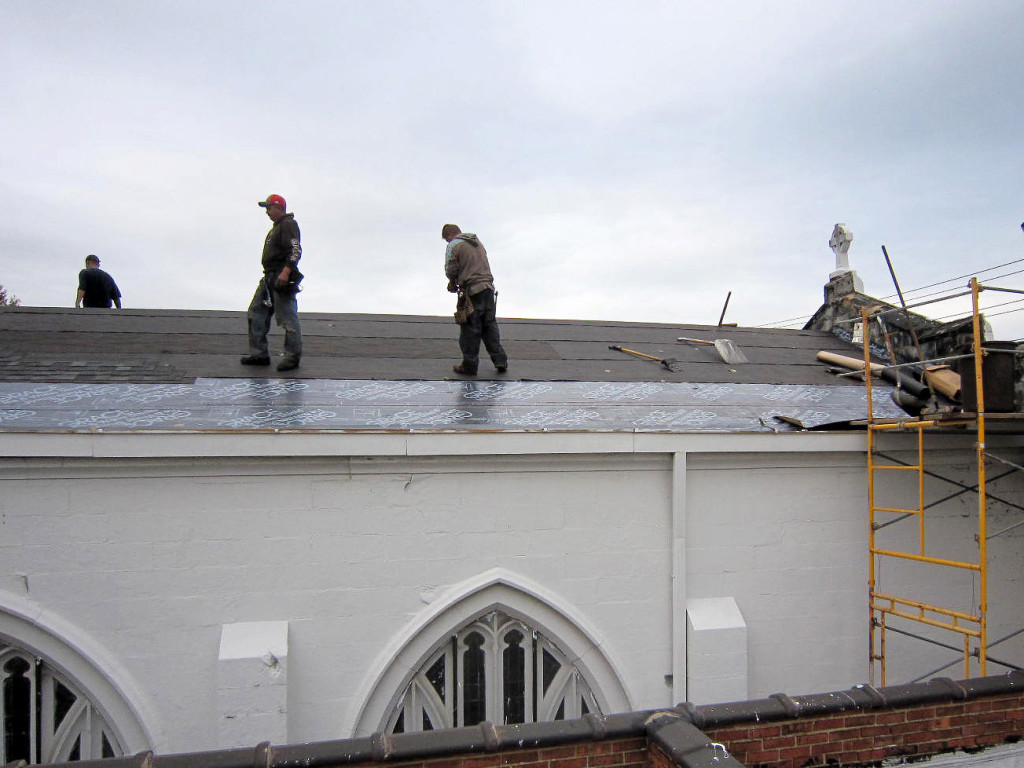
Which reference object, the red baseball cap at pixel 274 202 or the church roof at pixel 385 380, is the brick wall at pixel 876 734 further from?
the red baseball cap at pixel 274 202

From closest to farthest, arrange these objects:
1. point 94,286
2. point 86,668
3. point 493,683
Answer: point 86,668 < point 493,683 < point 94,286

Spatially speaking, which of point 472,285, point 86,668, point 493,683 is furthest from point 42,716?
point 472,285

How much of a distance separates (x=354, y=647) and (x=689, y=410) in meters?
3.80

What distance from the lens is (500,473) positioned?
627 centimetres

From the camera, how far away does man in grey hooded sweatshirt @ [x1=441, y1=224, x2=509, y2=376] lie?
8.00 meters

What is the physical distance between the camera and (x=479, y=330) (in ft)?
26.7

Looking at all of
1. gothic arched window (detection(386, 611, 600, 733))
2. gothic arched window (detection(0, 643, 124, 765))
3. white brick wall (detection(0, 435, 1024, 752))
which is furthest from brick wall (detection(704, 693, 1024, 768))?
gothic arched window (detection(0, 643, 124, 765))

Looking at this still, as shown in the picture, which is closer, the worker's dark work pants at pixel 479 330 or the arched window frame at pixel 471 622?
the arched window frame at pixel 471 622

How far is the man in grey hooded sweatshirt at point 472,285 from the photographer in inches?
315

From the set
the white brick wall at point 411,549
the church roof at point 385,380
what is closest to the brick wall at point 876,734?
the white brick wall at point 411,549

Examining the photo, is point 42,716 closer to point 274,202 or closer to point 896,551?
point 274,202

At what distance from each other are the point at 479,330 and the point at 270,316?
2.22 m

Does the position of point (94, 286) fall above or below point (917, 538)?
above

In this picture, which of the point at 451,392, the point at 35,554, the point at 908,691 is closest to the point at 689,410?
the point at 451,392
